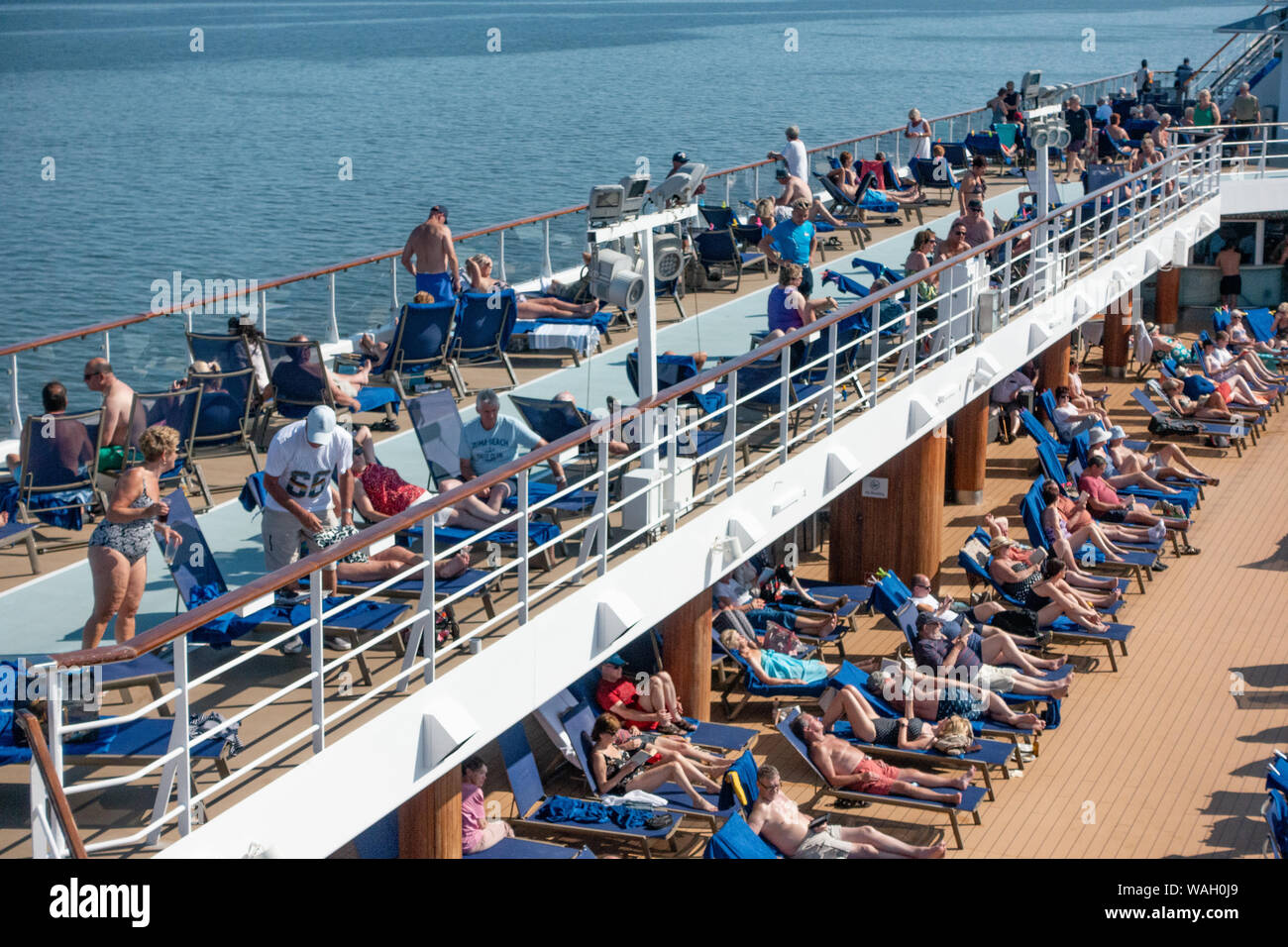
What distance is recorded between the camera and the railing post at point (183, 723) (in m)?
5.47

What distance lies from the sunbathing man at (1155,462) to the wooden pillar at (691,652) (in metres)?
6.49

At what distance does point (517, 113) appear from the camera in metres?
71.2

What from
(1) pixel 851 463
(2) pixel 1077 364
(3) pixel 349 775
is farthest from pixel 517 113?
(3) pixel 349 775

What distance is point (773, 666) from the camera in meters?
10.7

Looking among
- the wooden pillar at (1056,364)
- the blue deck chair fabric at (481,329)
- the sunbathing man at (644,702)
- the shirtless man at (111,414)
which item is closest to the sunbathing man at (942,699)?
the sunbathing man at (644,702)

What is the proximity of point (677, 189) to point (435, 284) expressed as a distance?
4.60m

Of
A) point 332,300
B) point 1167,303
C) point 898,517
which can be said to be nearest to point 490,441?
point 332,300

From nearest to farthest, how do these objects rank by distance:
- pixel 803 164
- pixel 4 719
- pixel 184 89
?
1. pixel 4 719
2. pixel 803 164
3. pixel 184 89

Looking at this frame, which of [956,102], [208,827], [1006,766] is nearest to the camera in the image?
[208,827]

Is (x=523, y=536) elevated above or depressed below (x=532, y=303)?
below

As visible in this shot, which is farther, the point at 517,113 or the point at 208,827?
the point at 517,113

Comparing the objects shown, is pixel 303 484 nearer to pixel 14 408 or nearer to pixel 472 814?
pixel 472 814
